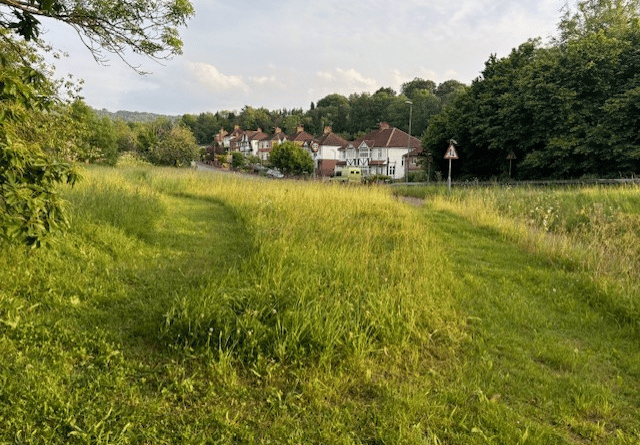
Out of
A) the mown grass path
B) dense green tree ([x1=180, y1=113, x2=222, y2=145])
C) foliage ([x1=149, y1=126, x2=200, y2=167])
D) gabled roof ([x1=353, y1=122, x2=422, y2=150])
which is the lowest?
the mown grass path

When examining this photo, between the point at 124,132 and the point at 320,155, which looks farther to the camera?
the point at 320,155

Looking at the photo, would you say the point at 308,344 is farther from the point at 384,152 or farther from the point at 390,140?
the point at 390,140

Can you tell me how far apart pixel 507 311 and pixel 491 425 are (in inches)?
90.0

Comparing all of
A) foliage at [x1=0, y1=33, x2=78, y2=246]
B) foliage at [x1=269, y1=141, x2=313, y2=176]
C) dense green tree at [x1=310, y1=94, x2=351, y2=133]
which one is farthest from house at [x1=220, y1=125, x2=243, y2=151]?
foliage at [x1=0, y1=33, x2=78, y2=246]

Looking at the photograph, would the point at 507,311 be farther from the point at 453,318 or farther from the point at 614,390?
the point at 614,390

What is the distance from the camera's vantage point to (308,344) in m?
3.36

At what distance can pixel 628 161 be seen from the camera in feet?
67.9

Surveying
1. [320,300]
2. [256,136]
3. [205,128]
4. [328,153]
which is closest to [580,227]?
[320,300]

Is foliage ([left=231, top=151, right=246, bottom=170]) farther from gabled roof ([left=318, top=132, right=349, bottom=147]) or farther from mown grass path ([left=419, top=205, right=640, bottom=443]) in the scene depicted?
mown grass path ([left=419, top=205, right=640, bottom=443])

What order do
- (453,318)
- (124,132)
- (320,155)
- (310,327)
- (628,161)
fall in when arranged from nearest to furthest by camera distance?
(310,327) < (453,318) < (628,161) < (124,132) < (320,155)

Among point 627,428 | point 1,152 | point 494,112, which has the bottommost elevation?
point 627,428

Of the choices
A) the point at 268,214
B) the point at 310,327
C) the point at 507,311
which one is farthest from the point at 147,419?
the point at 268,214

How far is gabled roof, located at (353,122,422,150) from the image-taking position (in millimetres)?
64438

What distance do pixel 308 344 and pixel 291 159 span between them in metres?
57.4
